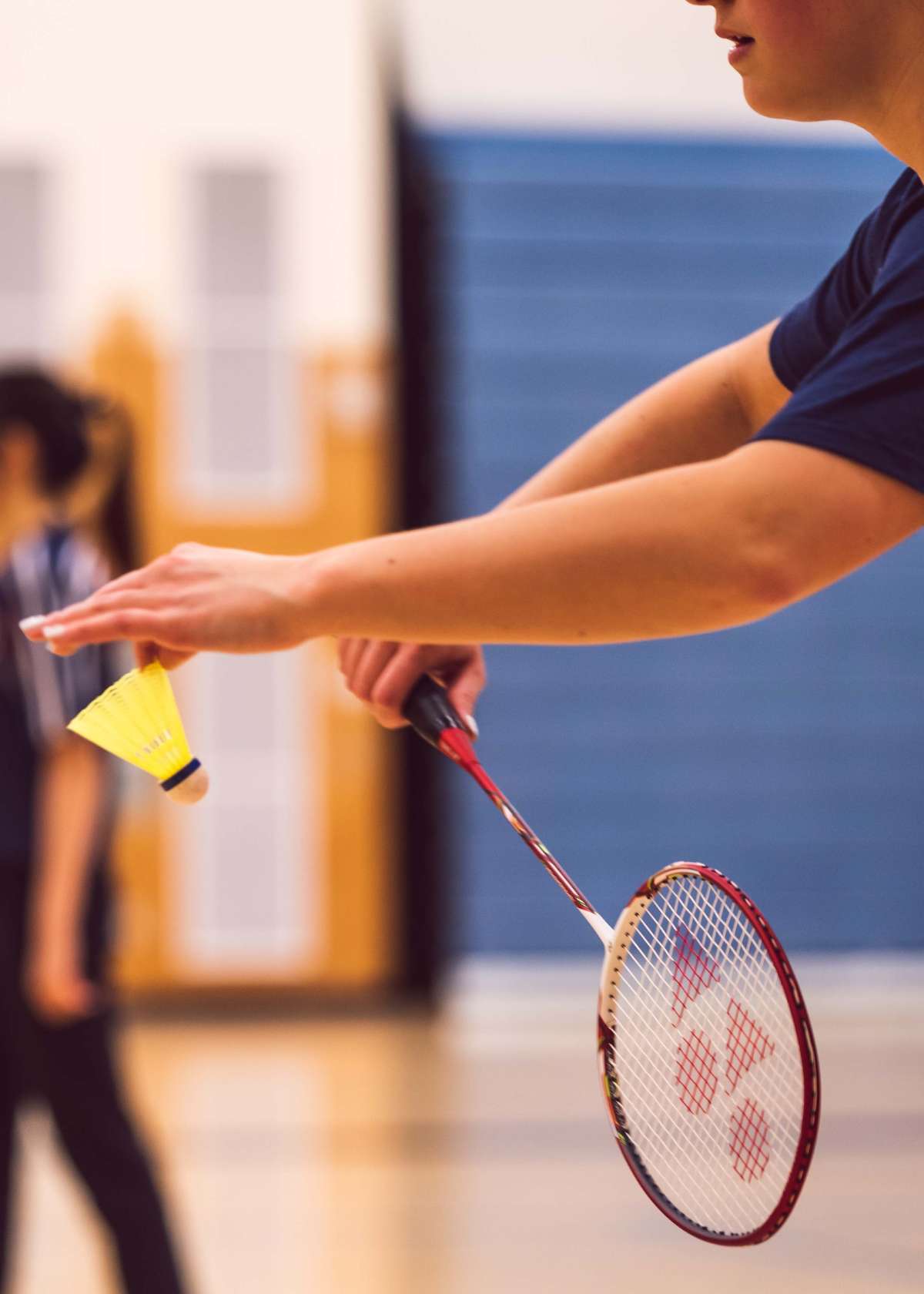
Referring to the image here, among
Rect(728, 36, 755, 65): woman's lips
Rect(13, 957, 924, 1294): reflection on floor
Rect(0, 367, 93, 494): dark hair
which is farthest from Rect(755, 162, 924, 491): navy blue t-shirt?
Rect(0, 367, 93, 494): dark hair

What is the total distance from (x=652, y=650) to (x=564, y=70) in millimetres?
2108

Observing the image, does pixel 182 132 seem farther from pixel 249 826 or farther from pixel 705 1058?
pixel 705 1058

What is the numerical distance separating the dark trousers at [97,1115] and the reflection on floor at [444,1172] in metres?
0.66

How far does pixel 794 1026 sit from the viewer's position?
3.21 ft

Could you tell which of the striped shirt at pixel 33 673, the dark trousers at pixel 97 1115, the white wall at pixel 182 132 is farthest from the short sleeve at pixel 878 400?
the white wall at pixel 182 132

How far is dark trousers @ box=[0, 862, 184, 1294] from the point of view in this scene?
2.27 m

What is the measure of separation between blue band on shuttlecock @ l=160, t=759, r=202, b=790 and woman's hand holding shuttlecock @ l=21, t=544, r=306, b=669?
0.24 feet

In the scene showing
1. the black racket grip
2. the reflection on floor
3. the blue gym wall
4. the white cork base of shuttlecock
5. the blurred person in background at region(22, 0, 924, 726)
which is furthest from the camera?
the blue gym wall

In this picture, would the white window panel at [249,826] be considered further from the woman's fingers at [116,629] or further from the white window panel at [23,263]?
the woman's fingers at [116,629]

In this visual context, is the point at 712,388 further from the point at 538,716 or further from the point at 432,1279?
the point at 538,716

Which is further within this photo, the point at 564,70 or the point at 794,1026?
the point at 564,70

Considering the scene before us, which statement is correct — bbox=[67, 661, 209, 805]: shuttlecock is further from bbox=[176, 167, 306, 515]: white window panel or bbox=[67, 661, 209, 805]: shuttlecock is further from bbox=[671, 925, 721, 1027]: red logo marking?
bbox=[176, 167, 306, 515]: white window panel

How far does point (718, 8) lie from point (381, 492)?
505 centimetres

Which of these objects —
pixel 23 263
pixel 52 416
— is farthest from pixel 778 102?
pixel 23 263
